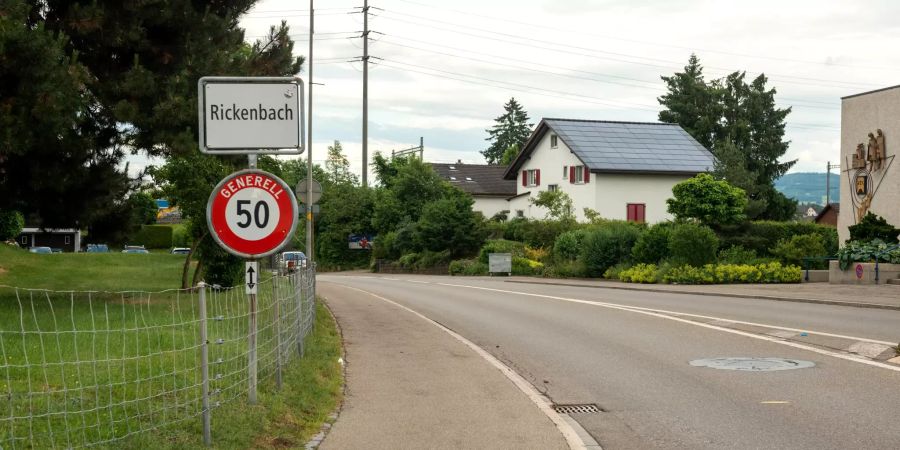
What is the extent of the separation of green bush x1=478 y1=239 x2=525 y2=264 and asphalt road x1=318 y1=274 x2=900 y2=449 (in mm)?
25309

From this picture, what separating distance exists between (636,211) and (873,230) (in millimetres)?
28773

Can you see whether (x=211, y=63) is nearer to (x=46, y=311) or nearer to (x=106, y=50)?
(x=106, y=50)

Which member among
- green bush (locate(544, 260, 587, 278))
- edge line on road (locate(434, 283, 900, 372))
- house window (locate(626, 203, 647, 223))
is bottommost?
edge line on road (locate(434, 283, 900, 372))

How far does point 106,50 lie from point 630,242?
972 inches

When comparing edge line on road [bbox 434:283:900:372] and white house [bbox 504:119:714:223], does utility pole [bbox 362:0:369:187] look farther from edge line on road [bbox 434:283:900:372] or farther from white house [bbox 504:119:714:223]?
edge line on road [bbox 434:283:900:372]

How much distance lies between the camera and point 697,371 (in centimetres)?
1202

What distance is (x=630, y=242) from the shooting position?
3916 cm

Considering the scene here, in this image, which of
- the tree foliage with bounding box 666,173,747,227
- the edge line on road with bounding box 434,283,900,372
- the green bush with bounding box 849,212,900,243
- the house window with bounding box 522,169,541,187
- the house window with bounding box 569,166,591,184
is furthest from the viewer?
the house window with bounding box 522,169,541,187

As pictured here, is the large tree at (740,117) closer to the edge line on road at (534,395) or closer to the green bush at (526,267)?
the green bush at (526,267)

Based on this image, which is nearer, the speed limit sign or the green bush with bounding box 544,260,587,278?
the speed limit sign

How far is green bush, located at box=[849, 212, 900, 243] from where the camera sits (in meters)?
31.6

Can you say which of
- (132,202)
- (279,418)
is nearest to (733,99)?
(132,202)

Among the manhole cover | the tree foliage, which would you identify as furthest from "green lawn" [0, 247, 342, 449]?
the tree foliage

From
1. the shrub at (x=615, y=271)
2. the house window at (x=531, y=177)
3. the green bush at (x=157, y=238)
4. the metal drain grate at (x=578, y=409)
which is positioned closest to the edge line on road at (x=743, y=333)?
the metal drain grate at (x=578, y=409)
